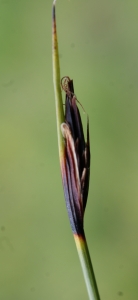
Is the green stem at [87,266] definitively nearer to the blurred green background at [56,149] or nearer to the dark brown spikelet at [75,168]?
the dark brown spikelet at [75,168]

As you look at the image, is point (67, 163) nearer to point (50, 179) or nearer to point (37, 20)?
point (50, 179)

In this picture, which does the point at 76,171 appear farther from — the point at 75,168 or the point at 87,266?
the point at 87,266

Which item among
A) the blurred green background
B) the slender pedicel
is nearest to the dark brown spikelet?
the slender pedicel

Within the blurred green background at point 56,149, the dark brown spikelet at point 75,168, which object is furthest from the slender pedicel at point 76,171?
the blurred green background at point 56,149

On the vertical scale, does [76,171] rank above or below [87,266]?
above

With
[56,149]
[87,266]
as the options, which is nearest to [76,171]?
[87,266]

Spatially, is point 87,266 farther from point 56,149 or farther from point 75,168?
point 56,149

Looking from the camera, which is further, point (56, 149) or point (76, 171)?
point (56, 149)

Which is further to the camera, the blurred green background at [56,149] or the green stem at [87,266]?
the blurred green background at [56,149]
